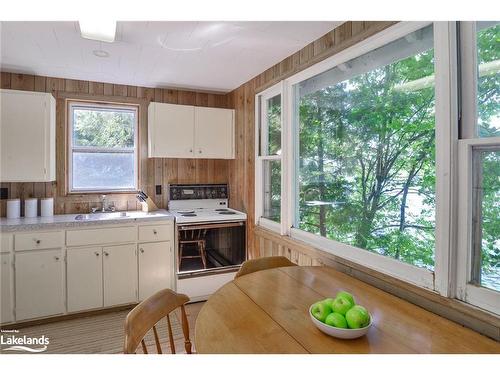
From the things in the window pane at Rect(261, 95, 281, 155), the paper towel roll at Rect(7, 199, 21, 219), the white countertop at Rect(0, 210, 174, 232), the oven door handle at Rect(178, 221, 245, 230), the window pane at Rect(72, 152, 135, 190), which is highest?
the window pane at Rect(261, 95, 281, 155)

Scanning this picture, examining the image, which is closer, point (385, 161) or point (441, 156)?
point (441, 156)

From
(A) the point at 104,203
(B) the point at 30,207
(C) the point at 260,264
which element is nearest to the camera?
(C) the point at 260,264

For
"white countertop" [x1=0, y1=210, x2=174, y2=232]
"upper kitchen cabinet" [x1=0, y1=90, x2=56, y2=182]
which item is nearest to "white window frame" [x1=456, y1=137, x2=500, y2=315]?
"white countertop" [x1=0, y1=210, x2=174, y2=232]

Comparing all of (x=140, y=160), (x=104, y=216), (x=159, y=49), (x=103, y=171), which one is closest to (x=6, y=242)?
(x=104, y=216)

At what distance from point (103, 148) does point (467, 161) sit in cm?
331

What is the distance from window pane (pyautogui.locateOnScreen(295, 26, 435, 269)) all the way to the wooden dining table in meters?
0.36

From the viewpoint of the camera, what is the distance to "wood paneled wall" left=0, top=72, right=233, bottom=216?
3012mm

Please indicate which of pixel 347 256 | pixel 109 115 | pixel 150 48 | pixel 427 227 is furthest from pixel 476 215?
pixel 109 115

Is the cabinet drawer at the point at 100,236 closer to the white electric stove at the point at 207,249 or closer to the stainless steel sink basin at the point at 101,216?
the stainless steel sink basin at the point at 101,216

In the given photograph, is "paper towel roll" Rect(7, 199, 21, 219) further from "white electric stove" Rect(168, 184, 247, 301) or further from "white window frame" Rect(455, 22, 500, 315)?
"white window frame" Rect(455, 22, 500, 315)

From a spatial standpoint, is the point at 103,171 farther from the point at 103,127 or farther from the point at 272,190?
the point at 272,190

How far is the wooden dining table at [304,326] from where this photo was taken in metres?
1.02

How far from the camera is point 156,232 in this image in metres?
3.02

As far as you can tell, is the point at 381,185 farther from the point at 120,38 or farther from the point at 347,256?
the point at 120,38
